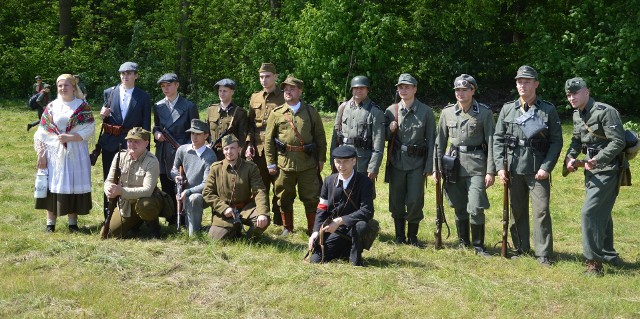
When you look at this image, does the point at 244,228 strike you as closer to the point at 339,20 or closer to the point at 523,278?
the point at 523,278

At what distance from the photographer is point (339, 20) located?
68.6 feet

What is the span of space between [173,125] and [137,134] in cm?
83

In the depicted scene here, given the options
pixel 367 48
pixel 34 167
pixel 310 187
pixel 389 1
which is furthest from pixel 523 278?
pixel 389 1

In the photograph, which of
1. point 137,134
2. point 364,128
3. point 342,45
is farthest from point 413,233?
point 342,45

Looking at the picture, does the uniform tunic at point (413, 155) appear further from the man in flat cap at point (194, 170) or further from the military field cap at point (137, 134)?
the military field cap at point (137, 134)

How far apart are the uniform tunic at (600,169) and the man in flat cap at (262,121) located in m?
3.68

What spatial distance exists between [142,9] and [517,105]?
26116 millimetres

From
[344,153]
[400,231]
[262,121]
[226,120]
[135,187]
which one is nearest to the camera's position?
[344,153]

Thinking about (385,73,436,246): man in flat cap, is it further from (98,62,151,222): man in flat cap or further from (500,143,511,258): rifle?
(98,62,151,222): man in flat cap

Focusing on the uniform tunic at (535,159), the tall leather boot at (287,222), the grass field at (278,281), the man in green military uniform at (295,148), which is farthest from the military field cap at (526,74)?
the tall leather boot at (287,222)

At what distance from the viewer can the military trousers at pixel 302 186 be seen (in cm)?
885

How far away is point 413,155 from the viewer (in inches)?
330

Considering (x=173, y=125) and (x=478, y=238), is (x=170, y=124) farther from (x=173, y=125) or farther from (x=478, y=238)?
(x=478, y=238)

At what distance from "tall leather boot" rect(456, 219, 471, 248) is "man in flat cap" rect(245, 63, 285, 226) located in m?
2.33
